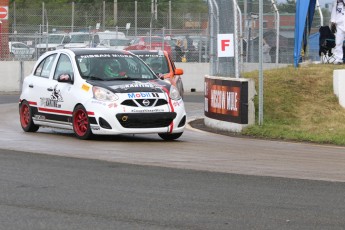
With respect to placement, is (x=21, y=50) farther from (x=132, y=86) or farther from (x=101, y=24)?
(x=132, y=86)

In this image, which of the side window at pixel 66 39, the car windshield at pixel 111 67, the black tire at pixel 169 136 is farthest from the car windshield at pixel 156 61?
the side window at pixel 66 39

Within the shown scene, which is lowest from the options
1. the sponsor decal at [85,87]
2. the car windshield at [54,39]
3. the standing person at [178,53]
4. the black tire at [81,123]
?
the black tire at [81,123]

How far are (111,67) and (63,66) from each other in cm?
96

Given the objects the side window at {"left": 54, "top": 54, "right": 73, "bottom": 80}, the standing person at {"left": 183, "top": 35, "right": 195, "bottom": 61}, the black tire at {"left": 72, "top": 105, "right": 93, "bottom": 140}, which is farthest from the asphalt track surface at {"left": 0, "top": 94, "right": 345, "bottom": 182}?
the standing person at {"left": 183, "top": 35, "right": 195, "bottom": 61}

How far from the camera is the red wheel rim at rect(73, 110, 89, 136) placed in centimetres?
1491

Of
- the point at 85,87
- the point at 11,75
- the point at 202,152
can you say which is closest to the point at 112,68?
the point at 85,87

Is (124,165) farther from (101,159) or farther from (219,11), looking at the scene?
(219,11)

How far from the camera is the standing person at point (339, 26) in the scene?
869 inches

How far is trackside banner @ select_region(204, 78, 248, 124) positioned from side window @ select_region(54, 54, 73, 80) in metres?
3.24

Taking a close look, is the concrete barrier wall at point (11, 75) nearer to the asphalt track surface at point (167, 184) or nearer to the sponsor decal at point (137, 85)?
the asphalt track surface at point (167, 184)

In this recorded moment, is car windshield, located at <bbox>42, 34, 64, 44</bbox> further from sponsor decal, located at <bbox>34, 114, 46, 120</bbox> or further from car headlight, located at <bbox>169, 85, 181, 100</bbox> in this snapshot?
car headlight, located at <bbox>169, 85, 181, 100</bbox>

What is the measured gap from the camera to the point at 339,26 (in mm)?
22203

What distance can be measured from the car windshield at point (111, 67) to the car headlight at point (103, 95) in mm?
589

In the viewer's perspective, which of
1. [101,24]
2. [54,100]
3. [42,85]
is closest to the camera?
[54,100]
